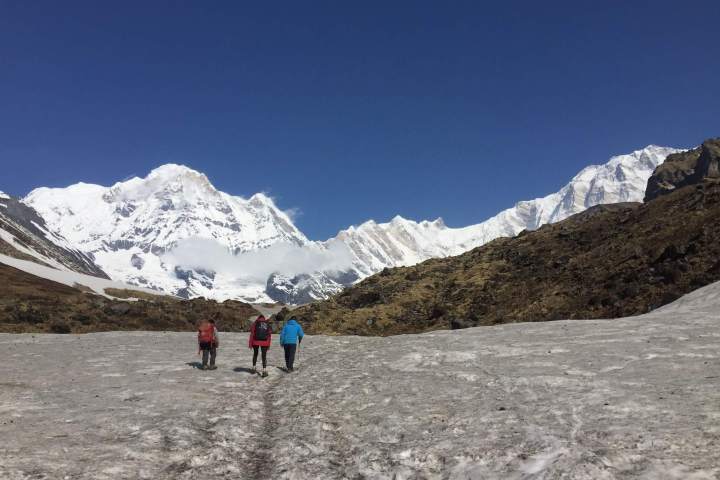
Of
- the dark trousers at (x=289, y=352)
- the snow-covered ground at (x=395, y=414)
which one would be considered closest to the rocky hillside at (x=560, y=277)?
the snow-covered ground at (x=395, y=414)

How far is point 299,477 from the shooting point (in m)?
12.4

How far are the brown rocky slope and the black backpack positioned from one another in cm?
2552

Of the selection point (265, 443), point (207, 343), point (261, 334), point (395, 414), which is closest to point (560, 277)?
point (261, 334)

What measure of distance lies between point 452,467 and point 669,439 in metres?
4.37

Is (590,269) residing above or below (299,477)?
above

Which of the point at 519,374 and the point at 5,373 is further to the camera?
the point at 5,373

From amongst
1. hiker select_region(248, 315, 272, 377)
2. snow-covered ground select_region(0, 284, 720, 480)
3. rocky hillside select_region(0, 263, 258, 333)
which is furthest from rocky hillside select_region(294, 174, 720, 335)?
hiker select_region(248, 315, 272, 377)

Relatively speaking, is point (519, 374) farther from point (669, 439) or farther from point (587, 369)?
point (669, 439)

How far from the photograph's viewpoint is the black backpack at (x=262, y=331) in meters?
24.0

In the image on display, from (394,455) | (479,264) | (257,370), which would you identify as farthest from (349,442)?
(479,264)

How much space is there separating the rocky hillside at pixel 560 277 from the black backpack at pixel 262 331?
25.2 metres

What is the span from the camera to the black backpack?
2402 centimetres

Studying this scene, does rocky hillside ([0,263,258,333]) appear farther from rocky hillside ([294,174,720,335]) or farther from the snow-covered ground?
the snow-covered ground

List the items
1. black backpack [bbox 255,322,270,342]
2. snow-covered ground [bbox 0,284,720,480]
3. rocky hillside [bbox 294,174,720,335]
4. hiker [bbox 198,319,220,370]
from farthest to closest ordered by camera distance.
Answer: rocky hillside [bbox 294,174,720,335] → hiker [bbox 198,319,220,370] → black backpack [bbox 255,322,270,342] → snow-covered ground [bbox 0,284,720,480]
